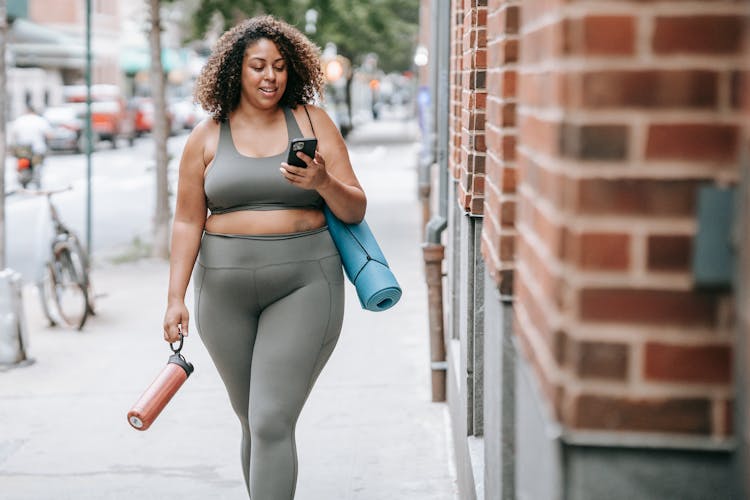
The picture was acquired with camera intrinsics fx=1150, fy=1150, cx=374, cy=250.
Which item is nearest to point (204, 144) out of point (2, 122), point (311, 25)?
point (2, 122)

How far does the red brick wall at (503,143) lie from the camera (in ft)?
8.82

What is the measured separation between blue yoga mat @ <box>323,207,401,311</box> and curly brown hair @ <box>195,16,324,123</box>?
0.47 m

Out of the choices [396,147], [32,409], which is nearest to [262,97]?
[32,409]

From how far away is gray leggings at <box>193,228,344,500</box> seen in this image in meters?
3.80

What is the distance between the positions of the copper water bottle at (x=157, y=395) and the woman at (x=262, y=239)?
122 millimetres

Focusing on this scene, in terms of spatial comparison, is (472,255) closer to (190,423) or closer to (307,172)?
(307,172)

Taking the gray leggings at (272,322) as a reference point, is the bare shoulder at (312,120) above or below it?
above

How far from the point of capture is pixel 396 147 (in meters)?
40.9

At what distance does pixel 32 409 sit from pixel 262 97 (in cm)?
359

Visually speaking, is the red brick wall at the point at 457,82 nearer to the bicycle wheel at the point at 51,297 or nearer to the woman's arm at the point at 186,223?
the woman's arm at the point at 186,223

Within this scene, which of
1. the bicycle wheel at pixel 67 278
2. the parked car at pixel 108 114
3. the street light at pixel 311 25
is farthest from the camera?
the parked car at pixel 108 114

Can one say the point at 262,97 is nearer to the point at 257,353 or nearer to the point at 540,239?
the point at 257,353

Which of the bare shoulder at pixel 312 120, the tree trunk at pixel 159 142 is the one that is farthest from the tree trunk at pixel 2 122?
the bare shoulder at pixel 312 120

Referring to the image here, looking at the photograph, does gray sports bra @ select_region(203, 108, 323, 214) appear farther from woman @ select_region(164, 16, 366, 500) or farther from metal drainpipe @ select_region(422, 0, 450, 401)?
metal drainpipe @ select_region(422, 0, 450, 401)
